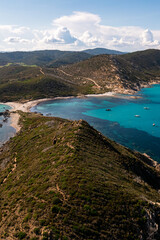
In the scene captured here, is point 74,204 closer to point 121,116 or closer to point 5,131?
point 5,131

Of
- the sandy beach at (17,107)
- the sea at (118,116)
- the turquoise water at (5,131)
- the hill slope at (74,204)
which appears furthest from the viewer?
the sandy beach at (17,107)

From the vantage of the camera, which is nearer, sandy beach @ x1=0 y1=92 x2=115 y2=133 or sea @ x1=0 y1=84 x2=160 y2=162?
sea @ x1=0 y1=84 x2=160 y2=162

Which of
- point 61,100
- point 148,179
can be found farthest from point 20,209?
point 61,100

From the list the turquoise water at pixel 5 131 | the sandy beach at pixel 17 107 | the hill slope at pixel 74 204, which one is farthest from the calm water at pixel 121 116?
the hill slope at pixel 74 204

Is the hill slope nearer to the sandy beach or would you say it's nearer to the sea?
the sea

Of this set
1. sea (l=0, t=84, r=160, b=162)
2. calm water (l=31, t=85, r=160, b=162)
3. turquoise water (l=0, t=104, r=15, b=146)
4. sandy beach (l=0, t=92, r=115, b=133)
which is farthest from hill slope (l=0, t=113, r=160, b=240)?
sandy beach (l=0, t=92, r=115, b=133)

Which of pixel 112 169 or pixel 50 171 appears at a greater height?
pixel 50 171

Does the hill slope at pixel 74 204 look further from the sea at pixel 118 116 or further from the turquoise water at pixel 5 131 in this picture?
the turquoise water at pixel 5 131

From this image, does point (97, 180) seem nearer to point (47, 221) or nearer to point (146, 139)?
point (47, 221)
